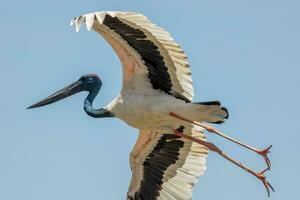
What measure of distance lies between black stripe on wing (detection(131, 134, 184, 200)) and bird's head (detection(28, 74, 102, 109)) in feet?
Answer: 7.26

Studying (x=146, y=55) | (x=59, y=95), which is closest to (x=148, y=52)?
(x=146, y=55)

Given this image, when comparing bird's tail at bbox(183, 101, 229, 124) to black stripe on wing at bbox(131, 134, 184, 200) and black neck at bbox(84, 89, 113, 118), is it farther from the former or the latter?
black stripe on wing at bbox(131, 134, 184, 200)

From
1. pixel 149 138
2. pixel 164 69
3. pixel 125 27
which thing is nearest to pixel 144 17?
pixel 125 27

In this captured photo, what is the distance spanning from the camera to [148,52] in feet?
90.1

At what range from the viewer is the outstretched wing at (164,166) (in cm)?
3073

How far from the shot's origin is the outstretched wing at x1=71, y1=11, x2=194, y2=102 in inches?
1025

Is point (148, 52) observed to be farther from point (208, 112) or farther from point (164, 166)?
point (164, 166)

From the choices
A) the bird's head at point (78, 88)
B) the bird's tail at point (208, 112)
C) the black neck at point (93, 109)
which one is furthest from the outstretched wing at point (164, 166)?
the bird's tail at point (208, 112)

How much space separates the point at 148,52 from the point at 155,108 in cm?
145

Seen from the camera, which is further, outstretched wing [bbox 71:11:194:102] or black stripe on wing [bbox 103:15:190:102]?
black stripe on wing [bbox 103:15:190:102]

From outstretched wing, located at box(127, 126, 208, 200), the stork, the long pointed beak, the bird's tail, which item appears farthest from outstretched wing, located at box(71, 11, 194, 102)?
the long pointed beak

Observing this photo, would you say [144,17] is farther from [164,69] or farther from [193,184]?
[193,184]

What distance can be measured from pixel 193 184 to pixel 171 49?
4819 mm

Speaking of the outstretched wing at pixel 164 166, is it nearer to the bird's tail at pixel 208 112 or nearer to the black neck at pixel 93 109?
the black neck at pixel 93 109
